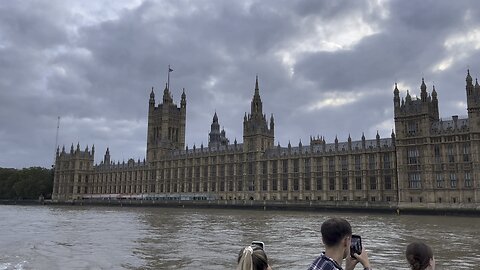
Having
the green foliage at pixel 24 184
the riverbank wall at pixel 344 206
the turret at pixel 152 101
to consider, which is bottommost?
the riverbank wall at pixel 344 206

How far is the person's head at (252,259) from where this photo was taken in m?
5.04

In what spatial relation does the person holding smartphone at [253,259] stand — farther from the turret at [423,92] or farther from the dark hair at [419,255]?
A: the turret at [423,92]

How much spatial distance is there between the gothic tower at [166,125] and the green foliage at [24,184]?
4694 centimetres

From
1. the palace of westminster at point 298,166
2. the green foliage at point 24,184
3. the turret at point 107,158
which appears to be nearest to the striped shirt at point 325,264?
the palace of westminster at point 298,166

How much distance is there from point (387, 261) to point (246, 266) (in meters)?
18.0

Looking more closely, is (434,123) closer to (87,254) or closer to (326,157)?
(326,157)

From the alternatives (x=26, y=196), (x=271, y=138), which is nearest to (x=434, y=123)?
(x=271, y=138)

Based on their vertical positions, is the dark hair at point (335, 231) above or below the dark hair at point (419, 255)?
above

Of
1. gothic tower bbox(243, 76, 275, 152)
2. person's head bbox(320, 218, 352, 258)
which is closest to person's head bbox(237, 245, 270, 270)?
person's head bbox(320, 218, 352, 258)

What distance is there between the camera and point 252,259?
17.0 ft

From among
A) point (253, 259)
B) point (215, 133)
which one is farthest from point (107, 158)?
point (253, 259)

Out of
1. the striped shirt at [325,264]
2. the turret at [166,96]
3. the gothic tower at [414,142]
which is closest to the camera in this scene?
the striped shirt at [325,264]

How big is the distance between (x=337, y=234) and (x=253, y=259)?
102 cm

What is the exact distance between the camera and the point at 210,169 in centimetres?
13062
